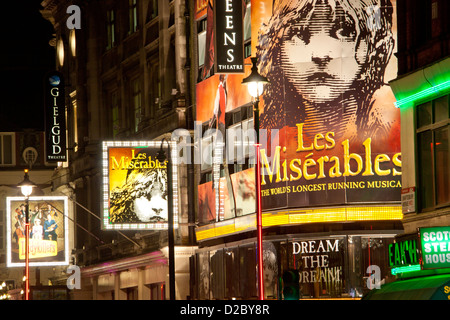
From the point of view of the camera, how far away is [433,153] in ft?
81.6

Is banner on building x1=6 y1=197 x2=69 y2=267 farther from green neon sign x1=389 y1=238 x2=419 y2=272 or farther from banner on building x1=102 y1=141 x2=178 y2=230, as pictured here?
green neon sign x1=389 y1=238 x2=419 y2=272

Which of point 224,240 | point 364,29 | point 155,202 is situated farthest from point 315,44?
point 155,202

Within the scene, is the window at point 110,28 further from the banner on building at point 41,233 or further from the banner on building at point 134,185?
the banner on building at point 134,185

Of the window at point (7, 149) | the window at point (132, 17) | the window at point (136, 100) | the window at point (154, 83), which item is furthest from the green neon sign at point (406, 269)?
the window at point (7, 149)

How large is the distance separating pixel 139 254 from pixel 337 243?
52.8 feet

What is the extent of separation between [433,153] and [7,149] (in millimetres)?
71026

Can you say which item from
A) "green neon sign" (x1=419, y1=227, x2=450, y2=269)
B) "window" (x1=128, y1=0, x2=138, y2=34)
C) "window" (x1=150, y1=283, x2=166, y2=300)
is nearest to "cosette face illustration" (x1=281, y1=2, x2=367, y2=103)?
"green neon sign" (x1=419, y1=227, x2=450, y2=269)

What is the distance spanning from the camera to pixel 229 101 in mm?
39500

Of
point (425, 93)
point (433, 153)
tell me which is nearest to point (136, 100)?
point (425, 93)

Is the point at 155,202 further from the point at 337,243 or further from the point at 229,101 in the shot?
the point at 337,243

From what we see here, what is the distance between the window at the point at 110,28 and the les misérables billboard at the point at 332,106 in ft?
70.4

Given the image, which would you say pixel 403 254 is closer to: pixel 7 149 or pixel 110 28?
pixel 110 28

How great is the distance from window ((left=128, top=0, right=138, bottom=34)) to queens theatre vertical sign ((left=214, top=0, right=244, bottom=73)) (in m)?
15.2

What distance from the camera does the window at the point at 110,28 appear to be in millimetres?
56312
